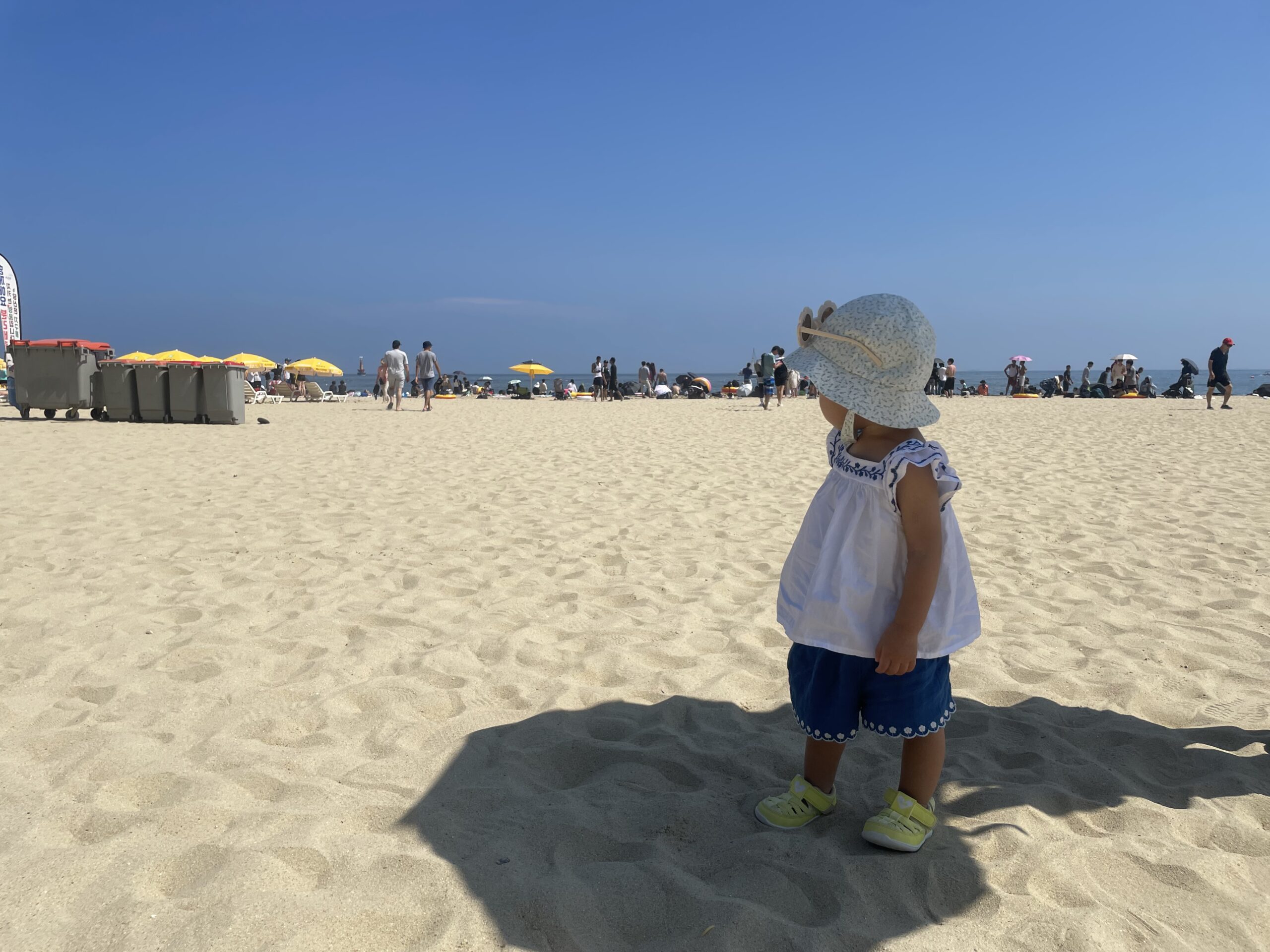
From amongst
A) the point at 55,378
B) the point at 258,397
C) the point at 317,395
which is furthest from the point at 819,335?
the point at 317,395

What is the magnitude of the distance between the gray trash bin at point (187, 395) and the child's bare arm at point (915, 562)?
48.7ft

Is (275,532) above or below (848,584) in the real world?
below

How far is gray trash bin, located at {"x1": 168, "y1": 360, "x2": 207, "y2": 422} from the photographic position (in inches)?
567

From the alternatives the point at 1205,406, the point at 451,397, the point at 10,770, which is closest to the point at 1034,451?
the point at 10,770

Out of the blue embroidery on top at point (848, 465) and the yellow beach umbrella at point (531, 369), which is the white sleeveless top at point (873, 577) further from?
the yellow beach umbrella at point (531, 369)

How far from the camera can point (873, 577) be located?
203cm

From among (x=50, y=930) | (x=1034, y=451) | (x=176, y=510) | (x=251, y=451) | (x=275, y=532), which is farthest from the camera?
(x=1034, y=451)

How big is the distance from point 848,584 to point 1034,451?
33.8 ft

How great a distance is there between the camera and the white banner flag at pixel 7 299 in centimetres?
2638

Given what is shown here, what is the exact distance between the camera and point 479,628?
3.79 metres

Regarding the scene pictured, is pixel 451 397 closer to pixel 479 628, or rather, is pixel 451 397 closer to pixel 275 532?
pixel 275 532

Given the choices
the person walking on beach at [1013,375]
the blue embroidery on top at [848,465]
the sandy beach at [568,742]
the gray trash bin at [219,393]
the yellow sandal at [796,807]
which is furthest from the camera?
the person walking on beach at [1013,375]

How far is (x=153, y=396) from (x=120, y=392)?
0.60m

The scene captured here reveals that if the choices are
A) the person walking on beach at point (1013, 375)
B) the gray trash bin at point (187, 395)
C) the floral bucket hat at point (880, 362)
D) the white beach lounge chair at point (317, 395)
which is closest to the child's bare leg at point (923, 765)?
the floral bucket hat at point (880, 362)
